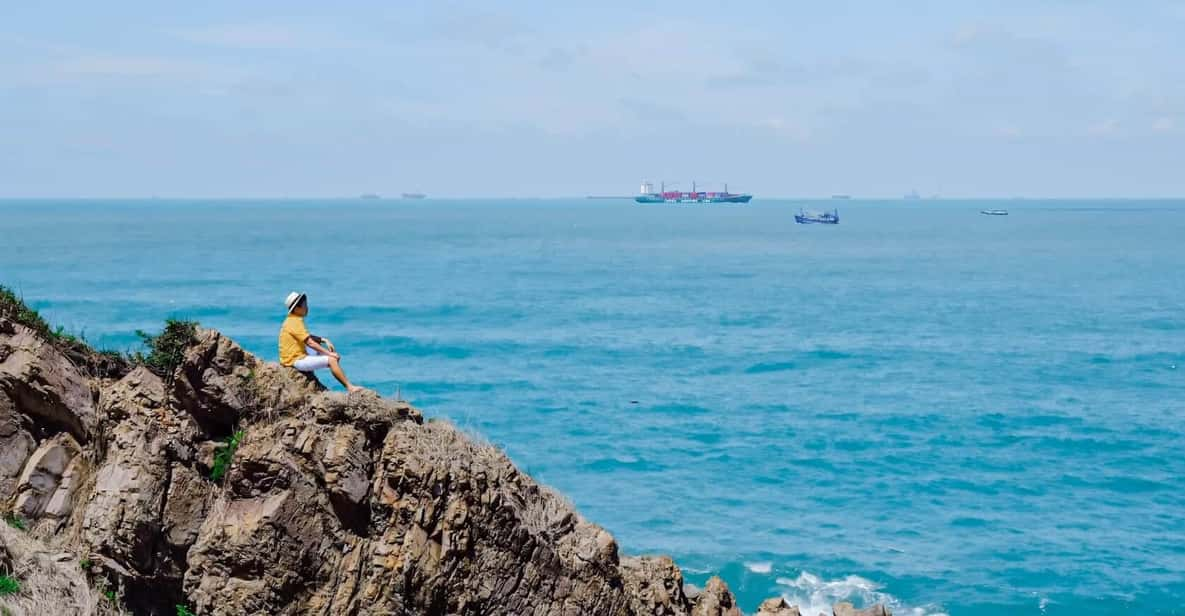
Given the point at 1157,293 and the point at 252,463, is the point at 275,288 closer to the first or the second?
the point at 1157,293

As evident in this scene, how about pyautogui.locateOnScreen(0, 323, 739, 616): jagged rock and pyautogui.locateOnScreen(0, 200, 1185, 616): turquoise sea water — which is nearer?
pyautogui.locateOnScreen(0, 323, 739, 616): jagged rock

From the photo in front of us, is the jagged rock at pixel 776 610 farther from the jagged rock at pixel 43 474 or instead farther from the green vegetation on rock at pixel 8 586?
the green vegetation on rock at pixel 8 586

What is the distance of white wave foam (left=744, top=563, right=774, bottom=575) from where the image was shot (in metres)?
35.7

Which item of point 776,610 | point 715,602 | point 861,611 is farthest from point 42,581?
point 861,611

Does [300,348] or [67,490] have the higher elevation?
[300,348]

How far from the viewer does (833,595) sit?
3359cm

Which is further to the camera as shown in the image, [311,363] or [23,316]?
[23,316]

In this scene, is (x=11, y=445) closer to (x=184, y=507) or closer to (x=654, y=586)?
(x=184, y=507)

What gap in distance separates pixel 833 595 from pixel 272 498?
23.3 meters

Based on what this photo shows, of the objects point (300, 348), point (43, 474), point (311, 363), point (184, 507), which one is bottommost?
point (184, 507)

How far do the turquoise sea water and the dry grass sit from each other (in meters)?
13.1

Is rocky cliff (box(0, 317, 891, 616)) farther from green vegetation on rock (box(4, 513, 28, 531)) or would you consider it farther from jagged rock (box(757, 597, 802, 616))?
→ jagged rock (box(757, 597, 802, 616))

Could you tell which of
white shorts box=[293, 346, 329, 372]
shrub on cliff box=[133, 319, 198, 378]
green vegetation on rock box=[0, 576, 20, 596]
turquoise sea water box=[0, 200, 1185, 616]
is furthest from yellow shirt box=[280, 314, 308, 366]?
turquoise sea water box=[0, 200, 1185, 616]

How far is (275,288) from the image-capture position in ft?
331
